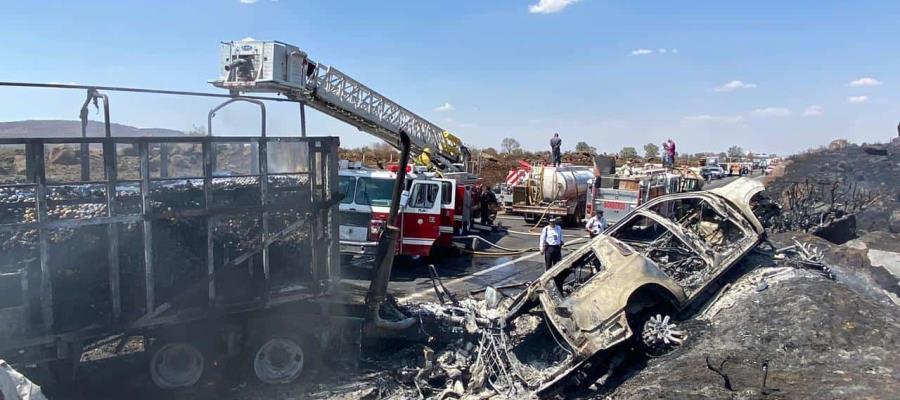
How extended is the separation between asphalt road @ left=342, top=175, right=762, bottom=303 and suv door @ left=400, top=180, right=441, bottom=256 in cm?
57

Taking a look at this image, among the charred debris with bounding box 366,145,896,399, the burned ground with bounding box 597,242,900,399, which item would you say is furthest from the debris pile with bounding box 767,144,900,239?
the burned ground with bounding box 597,242,900,399

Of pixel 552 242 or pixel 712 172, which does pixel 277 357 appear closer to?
pixel 552 242

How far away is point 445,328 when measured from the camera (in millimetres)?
7074

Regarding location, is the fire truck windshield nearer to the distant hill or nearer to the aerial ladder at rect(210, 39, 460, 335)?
the aerial ladder at rect(210, 39, 460, 335)

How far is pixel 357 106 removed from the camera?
1425cm

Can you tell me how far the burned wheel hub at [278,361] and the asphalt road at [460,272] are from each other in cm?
156

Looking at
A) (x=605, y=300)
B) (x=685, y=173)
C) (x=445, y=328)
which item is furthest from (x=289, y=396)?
(x=685, y=173)

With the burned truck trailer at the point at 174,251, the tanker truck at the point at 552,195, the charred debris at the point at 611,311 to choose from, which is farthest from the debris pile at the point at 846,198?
the burned truck trailer at the point at 174,251

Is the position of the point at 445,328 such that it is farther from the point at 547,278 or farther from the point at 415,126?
the point at 415,126

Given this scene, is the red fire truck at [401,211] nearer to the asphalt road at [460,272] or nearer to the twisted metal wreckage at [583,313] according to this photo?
the asphalt road at [460,272]

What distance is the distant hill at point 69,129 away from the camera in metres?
5.61

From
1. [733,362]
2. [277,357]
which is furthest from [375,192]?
[733,362]

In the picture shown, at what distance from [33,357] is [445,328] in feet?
13.2

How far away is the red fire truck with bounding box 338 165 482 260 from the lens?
11.6 meters
